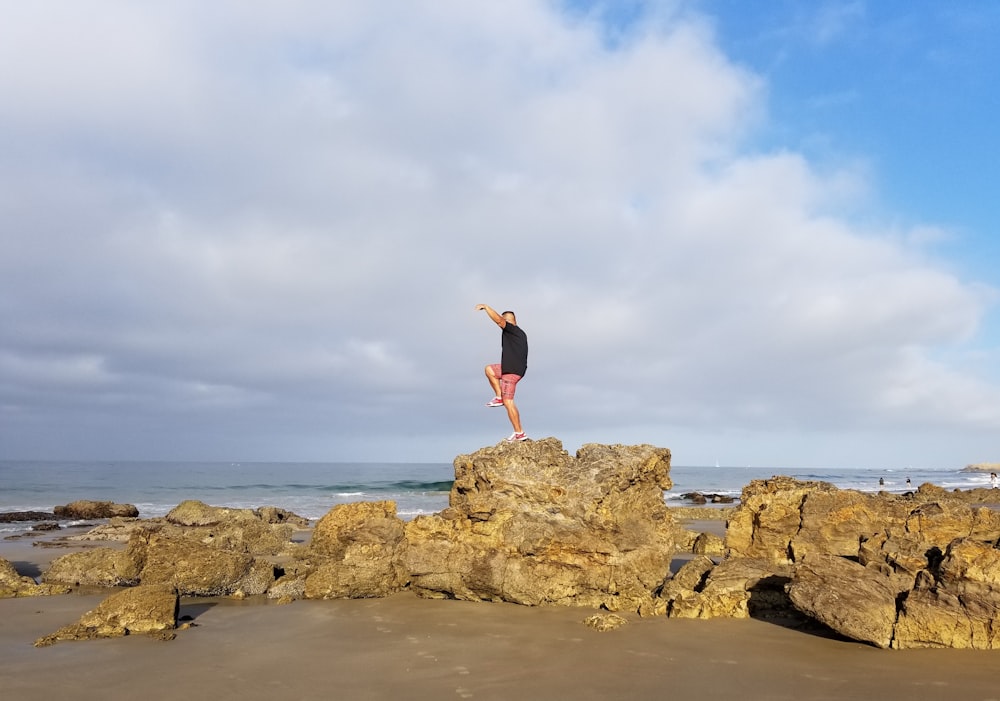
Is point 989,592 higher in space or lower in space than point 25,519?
higher

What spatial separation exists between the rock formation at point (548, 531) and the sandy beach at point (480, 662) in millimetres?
610

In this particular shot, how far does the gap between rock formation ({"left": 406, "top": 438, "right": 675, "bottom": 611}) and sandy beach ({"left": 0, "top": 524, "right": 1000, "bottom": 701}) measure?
610mm

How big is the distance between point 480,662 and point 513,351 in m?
4.75

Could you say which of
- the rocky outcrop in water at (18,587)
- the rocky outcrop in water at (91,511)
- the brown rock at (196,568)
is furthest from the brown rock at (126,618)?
the rocky outcrop in water at (91,511)

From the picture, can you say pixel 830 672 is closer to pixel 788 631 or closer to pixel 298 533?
pixel 788 631

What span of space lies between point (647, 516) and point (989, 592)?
402cm

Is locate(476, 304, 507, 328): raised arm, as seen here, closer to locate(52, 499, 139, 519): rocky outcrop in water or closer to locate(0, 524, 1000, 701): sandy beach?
locate(0, 524, 1000, 701): sandy beach

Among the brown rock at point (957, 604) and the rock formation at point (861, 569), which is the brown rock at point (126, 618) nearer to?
the rock formation at point (861, 569)

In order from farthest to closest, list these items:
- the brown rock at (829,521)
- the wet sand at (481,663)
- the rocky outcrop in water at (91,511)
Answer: the rocky outcrop in water at (91,511)
the brown rock at (829,521)
the wet sand at (481,663)

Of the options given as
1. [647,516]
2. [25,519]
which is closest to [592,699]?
[647,516]

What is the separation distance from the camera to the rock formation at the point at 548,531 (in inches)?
340

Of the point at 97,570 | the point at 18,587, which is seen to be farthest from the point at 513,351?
the point at 18,587

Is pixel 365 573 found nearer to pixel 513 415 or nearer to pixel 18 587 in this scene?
pixel 513 415

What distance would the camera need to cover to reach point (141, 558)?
10281mm
